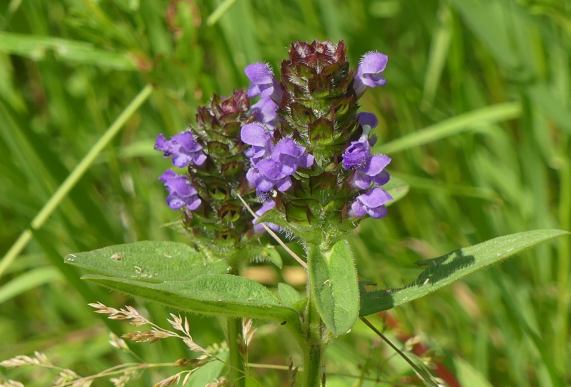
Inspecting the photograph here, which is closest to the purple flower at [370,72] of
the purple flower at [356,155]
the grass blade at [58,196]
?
the purple flower at [356,155]

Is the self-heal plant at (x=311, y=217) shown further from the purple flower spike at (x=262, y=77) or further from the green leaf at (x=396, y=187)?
the green leaf at (x=396, y=187)

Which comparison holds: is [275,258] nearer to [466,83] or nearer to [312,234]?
[312,234]

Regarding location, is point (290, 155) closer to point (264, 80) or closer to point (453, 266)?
point (264, 80)

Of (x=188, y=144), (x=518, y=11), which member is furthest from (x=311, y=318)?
(x=518, y=11)

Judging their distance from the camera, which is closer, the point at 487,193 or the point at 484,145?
the point at 487,193

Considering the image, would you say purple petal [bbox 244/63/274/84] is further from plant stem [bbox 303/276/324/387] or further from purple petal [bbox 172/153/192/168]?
plant stem [bbox 303/276/324/387]

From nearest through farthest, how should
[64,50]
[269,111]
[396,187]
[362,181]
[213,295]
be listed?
[213,295]
[362,181]
[269,111]
[396,187]
[64,50]

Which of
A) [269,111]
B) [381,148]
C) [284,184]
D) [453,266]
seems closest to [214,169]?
[269,111]
